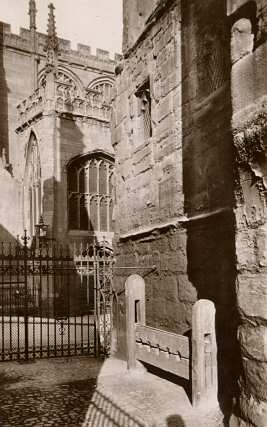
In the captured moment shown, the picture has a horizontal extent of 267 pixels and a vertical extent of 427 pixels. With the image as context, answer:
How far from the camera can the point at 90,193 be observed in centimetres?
2022

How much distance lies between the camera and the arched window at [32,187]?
19641 millimetres

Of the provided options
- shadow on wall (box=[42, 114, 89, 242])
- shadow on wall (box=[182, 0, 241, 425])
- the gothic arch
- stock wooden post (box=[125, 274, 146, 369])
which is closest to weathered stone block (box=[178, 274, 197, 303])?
shadow on wall (box=[182, 0, 241, 425])

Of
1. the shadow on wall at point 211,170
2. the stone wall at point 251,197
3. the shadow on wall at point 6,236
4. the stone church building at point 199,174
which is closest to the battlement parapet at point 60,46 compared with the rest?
the shadow on wall at point 6,236

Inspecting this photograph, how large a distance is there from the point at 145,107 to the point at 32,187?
1205cm

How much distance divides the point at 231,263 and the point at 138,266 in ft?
10.2

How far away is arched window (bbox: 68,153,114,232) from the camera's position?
774 inches

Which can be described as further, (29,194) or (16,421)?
(29,194)

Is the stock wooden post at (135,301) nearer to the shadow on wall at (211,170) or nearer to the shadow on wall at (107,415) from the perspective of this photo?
the shadow on wall at (211,170)

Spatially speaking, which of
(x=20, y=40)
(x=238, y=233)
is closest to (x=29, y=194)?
(x=20, y=40)

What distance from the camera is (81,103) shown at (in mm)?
19703

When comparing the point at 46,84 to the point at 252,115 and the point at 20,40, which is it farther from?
the point at 252,115

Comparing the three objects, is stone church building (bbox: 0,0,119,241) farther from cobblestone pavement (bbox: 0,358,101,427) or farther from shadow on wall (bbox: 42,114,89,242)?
cobblestone pavement (bbox: 0,358,101,427)

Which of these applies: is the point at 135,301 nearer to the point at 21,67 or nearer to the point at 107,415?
the point at 107,415

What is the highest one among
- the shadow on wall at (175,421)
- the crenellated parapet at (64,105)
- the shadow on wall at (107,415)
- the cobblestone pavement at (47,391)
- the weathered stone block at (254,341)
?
the crenellated parapet at (64,105)
